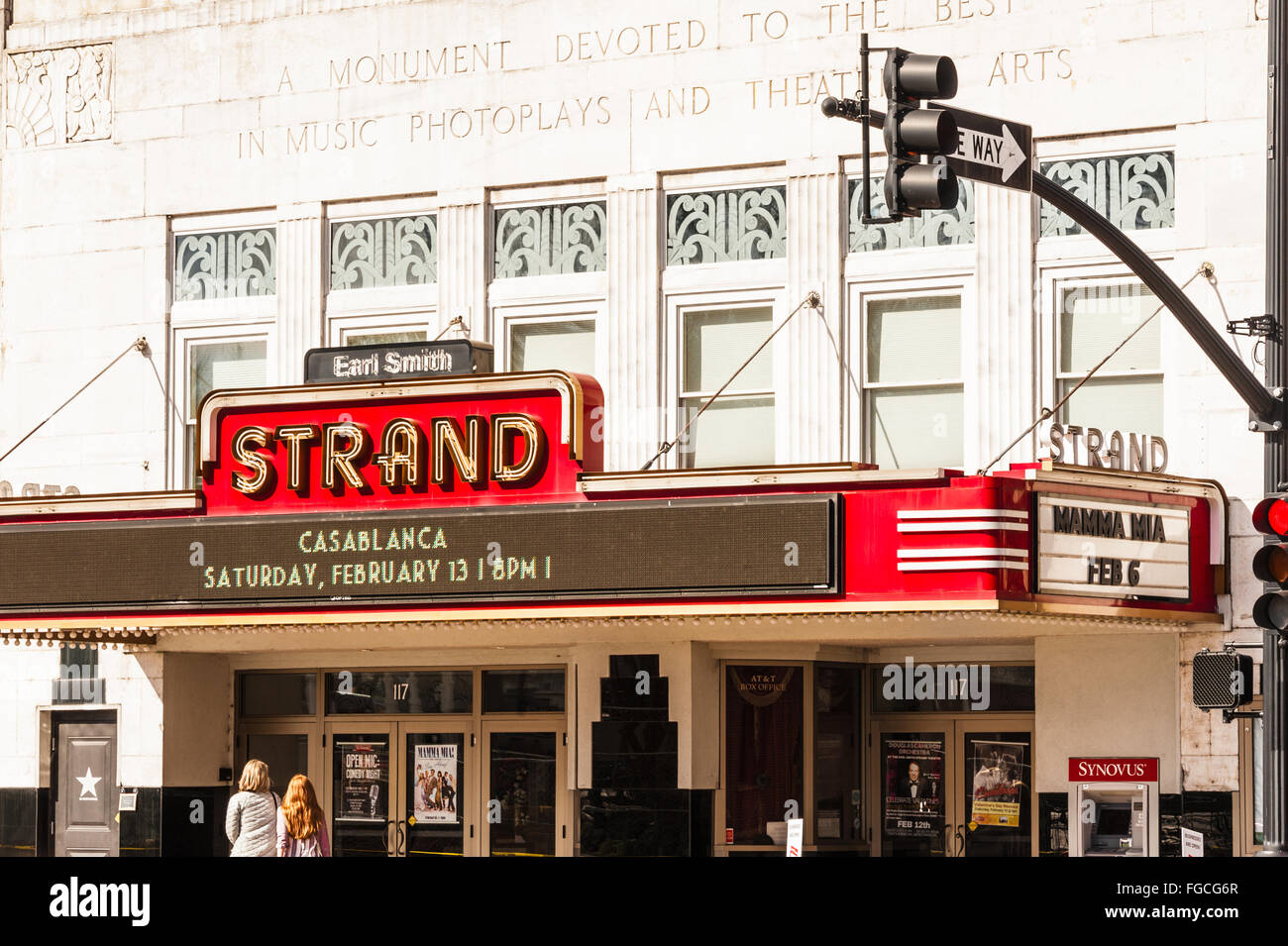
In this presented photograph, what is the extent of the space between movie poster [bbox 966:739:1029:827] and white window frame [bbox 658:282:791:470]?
381cm

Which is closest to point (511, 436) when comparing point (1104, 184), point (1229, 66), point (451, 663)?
point (451, 663)

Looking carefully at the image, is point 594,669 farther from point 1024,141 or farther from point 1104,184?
point 1024,141

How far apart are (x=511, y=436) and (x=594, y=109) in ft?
15.8

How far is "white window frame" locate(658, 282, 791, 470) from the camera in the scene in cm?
2062

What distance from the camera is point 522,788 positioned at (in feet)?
71.2

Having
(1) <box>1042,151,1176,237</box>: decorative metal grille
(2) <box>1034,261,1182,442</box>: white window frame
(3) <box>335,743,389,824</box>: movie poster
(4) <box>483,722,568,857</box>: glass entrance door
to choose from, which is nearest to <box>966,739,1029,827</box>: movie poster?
(2) <box>1034,261,1182,442</box>: white window frame

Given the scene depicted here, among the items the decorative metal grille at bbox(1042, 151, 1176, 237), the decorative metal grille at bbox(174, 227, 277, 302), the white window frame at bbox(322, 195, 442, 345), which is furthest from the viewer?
the decorative metal grille at bbox(174, 227, 277, 302)

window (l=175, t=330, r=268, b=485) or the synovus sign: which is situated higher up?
window (l=175, t=330, r=268, b=485)

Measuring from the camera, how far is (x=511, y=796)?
21.8 meters

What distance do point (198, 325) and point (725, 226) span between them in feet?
22.0

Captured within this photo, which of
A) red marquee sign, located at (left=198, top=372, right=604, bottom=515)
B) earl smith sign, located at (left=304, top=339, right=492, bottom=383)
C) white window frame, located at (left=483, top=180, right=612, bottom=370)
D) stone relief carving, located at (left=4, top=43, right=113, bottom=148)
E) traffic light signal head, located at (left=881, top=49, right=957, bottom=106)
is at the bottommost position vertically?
red marquee sign, located at (left=198, top=372, right=604, bottom=515)

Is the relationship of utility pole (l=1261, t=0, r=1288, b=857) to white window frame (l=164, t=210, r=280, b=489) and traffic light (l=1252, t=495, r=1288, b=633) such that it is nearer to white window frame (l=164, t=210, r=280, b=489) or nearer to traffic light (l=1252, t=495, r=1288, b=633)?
→ traffic light (l=1252, t=495, r=1288, b=633)

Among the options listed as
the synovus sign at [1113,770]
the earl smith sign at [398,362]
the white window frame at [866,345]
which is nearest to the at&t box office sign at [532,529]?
the earl smith sign at [398,362]

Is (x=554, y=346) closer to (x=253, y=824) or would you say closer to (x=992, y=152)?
(x=253, y=824)
